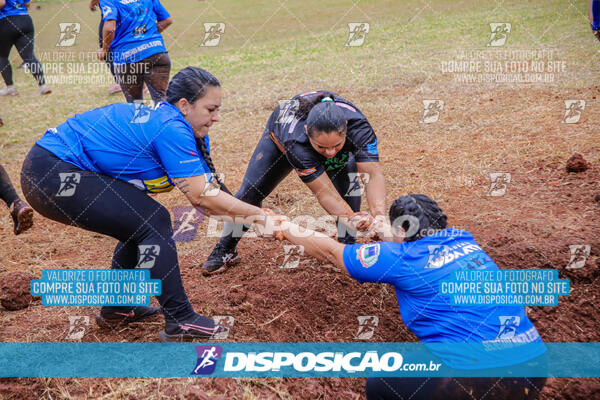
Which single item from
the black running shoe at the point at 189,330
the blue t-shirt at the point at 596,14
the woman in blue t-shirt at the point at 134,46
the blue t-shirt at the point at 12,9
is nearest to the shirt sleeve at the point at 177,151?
the black running shoe at the point at 189,330

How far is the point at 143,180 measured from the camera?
3.05 metres

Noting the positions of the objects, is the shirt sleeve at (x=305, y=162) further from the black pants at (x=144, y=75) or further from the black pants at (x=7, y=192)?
the black pants at (x=144, y=75)

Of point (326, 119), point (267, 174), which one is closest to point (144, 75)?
point (267, 174)

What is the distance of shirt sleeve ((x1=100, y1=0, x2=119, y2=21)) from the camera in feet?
19.8

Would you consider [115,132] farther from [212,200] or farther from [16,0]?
[16,0]

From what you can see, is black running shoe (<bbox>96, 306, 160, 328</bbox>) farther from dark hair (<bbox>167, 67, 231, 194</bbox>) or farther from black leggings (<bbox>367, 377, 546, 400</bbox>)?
black leggings (<bbox>367, 377, 546, 400</bbox>)

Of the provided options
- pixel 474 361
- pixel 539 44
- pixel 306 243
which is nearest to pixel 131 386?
pixel 306 243

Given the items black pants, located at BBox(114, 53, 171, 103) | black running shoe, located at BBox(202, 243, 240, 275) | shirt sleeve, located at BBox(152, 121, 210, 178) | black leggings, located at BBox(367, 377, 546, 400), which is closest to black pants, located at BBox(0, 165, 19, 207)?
black running shoe, located at BBox(202, 243, 240, 275)

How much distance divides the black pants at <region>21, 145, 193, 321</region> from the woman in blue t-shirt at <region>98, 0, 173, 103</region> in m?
3.62

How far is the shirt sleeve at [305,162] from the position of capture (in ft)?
11.9

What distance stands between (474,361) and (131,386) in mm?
1895

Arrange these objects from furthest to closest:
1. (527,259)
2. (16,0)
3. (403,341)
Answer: (16,0)
(527,259)
(403,341)

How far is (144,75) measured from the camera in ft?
21.1

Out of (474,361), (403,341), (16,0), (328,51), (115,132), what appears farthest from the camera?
(328,51)
